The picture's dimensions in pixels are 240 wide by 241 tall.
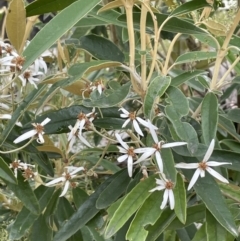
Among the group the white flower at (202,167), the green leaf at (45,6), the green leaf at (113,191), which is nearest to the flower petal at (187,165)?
the white flower at (202,167)

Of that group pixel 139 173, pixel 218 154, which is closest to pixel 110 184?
pixel 139 173

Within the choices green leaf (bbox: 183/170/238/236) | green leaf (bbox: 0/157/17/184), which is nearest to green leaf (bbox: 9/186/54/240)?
green leaf (bbox: 0/157/17/184)

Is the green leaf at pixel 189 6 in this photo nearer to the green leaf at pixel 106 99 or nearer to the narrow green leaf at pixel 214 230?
the green leaf at pixel 106 99

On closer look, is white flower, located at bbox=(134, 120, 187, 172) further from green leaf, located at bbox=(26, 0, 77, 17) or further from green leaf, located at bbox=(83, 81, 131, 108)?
green leaf, located at bbox=(26, 0, 77, 17)

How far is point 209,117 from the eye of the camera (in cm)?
47

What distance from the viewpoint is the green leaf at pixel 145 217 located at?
1.48 ft

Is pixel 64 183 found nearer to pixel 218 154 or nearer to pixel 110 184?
pixel 110 184

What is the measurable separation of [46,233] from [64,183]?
96 millimetres

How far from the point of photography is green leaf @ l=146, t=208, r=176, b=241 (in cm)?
50

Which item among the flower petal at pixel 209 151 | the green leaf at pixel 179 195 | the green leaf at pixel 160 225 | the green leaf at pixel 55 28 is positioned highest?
the green leaf at pixel 55 28

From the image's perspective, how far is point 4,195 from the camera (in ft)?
2.18

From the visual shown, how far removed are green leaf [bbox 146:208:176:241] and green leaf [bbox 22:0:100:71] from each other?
0.25 metres

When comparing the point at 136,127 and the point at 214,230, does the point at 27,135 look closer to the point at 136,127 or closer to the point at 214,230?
the point at 136,127

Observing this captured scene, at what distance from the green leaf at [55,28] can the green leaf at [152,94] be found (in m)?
0.10
